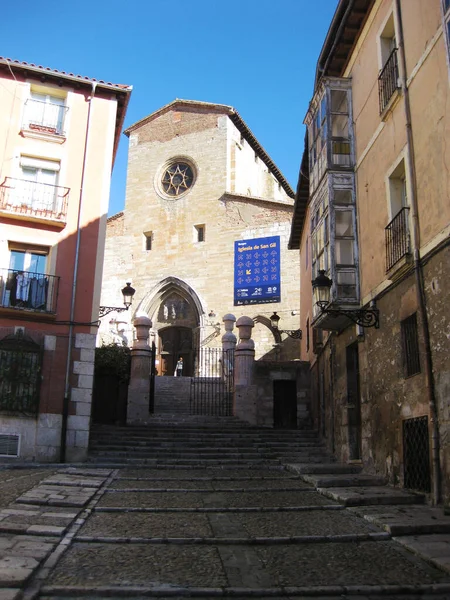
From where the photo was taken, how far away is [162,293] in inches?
1130

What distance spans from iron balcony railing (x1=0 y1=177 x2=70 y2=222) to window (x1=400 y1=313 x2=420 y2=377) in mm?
8539

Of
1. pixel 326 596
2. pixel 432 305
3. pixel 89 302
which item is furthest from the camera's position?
pixel 89 302

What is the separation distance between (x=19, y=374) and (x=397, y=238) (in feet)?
26.8

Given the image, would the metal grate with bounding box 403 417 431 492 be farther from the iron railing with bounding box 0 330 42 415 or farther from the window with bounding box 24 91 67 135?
the window with bounding box 24 91 67 135

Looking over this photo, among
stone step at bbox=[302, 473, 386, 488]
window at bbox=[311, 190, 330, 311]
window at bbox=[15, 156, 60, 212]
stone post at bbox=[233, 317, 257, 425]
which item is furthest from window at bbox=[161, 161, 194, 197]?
stone step at bbox=[302, 473, 386, 488]

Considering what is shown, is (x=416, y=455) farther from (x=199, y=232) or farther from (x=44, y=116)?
(x=199, y=232)

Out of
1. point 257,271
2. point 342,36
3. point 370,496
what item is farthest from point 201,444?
point 257,271

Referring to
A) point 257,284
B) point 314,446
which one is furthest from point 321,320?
point 257,284

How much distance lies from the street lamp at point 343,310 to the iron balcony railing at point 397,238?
100cm

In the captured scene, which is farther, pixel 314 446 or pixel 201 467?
pixel 314 446

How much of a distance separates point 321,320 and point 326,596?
8090mm

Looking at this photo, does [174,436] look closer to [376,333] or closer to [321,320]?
[321,320]

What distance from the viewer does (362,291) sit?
36.4 feet

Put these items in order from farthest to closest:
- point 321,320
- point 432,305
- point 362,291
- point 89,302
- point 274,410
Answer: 1. point 274,410
2. point 89,302
3. point 321,320
4. point 362,291
5. point 432,305
